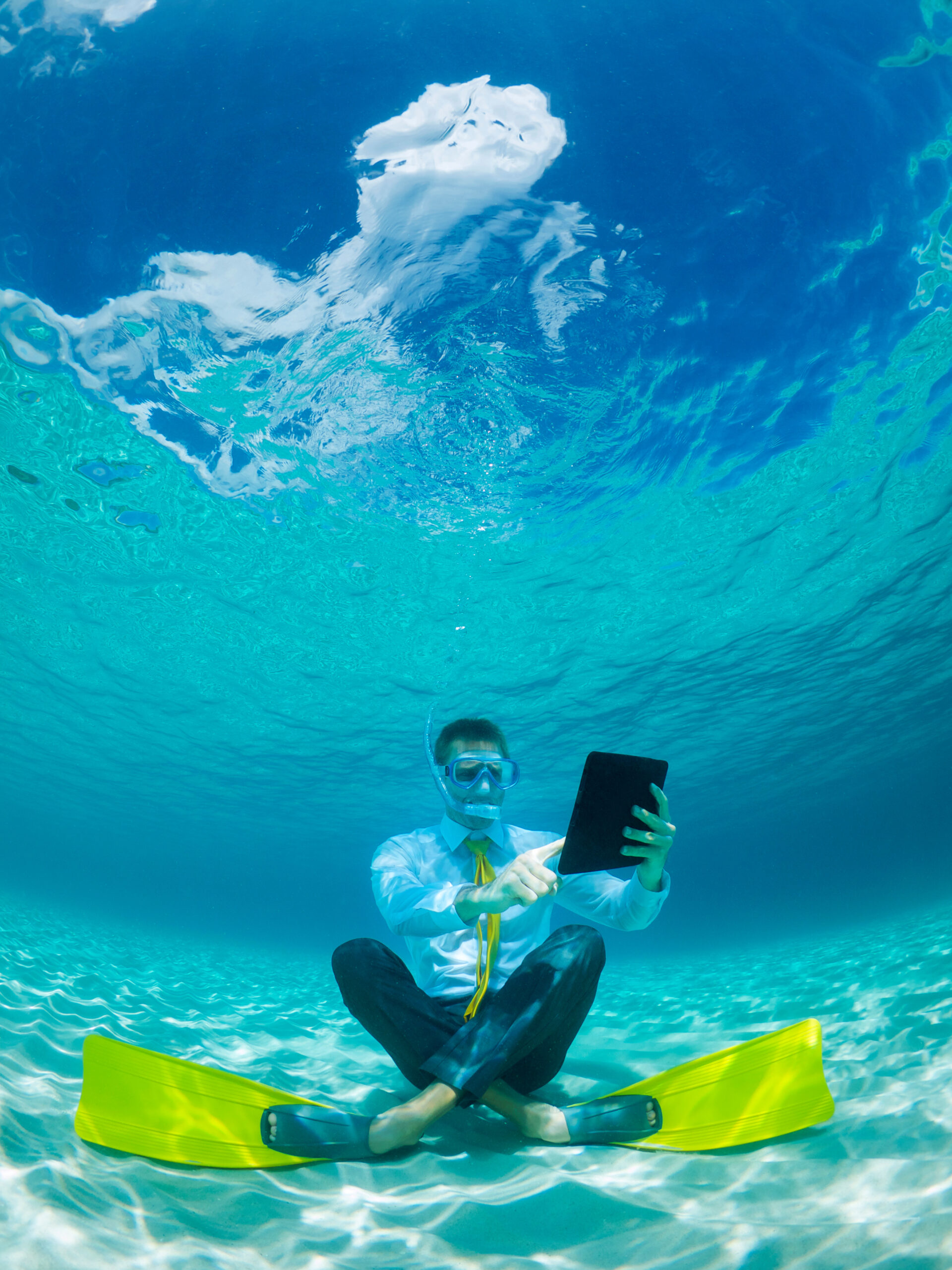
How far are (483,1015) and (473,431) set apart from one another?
8.49 m

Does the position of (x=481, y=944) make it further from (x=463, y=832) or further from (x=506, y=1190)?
(x=506, y=1190)

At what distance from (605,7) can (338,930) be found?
182791 mm

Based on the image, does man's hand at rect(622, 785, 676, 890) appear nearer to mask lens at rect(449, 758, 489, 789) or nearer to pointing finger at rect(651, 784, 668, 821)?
pointing finger at rect(651, 784, 668, 821)

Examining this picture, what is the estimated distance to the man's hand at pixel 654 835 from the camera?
3.48 m

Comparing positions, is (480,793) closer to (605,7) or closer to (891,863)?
(605,7)

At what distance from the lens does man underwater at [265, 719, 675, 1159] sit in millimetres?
3104

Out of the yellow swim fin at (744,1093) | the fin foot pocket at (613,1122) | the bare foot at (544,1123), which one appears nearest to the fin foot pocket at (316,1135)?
the bare foot at (544,1123)

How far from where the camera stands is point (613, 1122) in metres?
3.24

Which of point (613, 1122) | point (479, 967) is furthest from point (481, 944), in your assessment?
point (613, 1122)

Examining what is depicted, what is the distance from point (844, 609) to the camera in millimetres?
17641

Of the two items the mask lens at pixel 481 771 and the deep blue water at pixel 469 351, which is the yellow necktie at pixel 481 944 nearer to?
the mask lens at pixel 481 771

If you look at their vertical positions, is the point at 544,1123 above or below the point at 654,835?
below

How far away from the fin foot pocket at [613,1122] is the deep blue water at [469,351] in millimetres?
8634

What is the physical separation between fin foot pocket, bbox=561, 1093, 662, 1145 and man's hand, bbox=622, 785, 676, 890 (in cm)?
124
